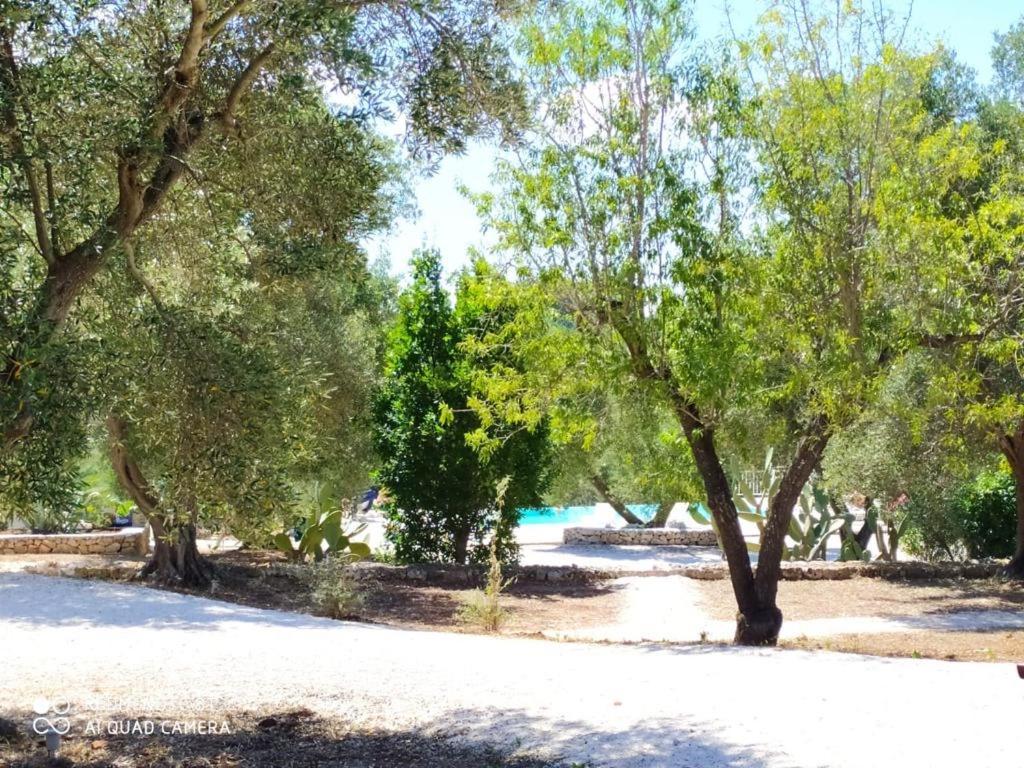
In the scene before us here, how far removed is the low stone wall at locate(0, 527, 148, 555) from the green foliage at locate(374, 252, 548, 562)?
4.69m

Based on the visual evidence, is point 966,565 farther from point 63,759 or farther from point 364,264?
point 63,759

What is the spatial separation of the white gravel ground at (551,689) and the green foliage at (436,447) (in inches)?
248

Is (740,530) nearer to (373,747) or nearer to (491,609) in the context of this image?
(491,609)

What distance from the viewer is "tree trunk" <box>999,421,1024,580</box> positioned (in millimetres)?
16256

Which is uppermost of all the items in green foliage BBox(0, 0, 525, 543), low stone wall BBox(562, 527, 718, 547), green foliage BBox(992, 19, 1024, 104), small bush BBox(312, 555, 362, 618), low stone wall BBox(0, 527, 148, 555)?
green foliage BBox(992, 19, 1024, 104)

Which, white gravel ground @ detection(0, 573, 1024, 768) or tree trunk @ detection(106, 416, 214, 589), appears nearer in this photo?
white gravel ground @ detection(0, 573, 1024, 768)

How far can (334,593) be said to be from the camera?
41.7ft

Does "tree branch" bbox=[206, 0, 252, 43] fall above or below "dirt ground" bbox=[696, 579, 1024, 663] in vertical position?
above

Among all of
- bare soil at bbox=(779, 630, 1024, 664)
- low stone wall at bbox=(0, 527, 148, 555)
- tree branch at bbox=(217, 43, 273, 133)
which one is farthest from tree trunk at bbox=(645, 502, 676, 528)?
tree branch at bbox=(217, 43, 273, 133)

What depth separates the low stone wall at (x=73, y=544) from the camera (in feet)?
59.7

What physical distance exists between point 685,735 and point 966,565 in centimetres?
1410

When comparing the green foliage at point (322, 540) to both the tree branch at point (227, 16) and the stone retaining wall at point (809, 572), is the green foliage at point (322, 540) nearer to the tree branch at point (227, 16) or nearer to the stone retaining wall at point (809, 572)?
the stone retaining wall at point (809, 572)

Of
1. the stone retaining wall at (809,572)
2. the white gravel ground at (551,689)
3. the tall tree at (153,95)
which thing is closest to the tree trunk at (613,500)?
the stone retaining wall at (809,572)

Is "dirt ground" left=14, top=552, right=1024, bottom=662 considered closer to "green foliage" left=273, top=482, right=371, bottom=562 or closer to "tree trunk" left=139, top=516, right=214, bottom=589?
"tree trunk" left=139, top=516, right=214, bottom=589
